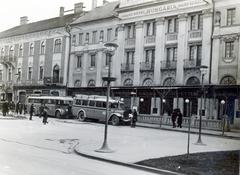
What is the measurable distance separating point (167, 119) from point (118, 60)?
6.86 metres

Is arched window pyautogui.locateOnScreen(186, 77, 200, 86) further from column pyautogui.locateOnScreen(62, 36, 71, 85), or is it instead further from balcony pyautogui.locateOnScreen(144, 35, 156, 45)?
column pyautogui.locateOnScreen(62, 36, 71, 85)

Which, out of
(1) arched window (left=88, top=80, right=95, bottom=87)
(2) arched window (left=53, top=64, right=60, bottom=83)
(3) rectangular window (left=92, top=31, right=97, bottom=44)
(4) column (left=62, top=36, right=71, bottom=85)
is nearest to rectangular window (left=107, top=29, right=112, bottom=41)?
(3) rectangular window (left=92, top=31, right=97, bottom=44)

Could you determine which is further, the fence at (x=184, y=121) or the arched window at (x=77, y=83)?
the arched window at (x=77, y=83)

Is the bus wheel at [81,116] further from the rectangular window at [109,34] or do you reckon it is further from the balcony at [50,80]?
the balcony at [50,80]

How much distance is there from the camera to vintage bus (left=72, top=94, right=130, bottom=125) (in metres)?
24.9

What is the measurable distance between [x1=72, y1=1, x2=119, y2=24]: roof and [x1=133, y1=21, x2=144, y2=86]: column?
461 cm

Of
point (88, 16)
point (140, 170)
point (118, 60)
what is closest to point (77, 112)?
point (118, 60)

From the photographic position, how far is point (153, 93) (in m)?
24.7

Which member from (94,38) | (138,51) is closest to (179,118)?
(138,51)

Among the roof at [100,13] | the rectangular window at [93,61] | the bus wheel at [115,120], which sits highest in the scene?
the roof at [100,13]

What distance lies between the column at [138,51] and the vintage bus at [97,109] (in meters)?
3.66

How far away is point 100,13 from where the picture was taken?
34.7m

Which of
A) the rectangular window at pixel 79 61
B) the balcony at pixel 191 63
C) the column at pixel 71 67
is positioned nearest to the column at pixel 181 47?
the balcony at pixel 191 63

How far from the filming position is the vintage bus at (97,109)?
81.7ft
